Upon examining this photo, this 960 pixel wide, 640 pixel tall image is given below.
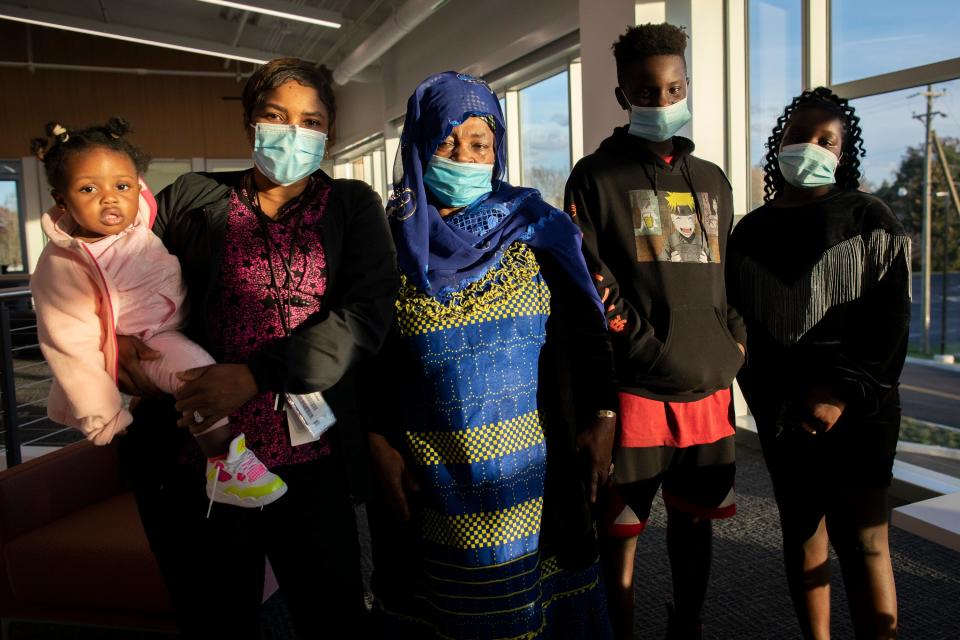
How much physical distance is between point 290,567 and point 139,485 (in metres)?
0.35

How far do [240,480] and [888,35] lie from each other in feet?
11.3

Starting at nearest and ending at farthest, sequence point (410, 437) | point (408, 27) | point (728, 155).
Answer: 1. point (410, 437)
2. point (728, 155)
3. point (408, 27)

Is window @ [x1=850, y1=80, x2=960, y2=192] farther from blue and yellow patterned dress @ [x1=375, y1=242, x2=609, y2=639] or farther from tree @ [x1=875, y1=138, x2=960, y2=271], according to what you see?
blue and yellow patterned dress @ [x1=375, y1=242, x2=609, y2=639]

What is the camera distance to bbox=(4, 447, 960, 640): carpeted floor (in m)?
2.17

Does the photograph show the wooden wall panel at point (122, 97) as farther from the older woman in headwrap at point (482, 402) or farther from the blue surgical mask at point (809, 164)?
the blue surgical mask at point (809, 164)

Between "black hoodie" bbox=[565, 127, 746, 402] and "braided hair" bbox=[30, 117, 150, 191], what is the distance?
41.3 inches

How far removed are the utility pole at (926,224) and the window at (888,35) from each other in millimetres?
186

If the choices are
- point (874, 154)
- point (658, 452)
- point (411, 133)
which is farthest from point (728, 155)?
point (411, 133)

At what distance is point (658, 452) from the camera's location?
1.75 meters

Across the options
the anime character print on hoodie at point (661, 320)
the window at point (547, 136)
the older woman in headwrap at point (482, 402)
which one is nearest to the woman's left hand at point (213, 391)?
the older woman in headwrap at point (482, 402)

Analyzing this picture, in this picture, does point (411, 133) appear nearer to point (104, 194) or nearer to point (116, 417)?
point (104, 194)

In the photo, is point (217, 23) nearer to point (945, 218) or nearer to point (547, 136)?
point (547, 136)

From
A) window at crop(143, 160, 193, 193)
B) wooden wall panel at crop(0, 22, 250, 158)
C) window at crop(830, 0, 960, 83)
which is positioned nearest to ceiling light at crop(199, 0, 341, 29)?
window at crop(830, 0, 960, 83)

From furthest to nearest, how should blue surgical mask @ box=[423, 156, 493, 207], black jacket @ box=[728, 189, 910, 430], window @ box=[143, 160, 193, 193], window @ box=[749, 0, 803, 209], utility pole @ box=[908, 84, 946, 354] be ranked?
window @ box=[143, 160, 193, 193] → window @ box=[749, 0, 803, 209] → utility pole @ box=[908, 84, 946, 354] → black jacket @ box=[728, 189, 910, 430] → blue surgical mask @ box=[423, 156, 493, 207]
